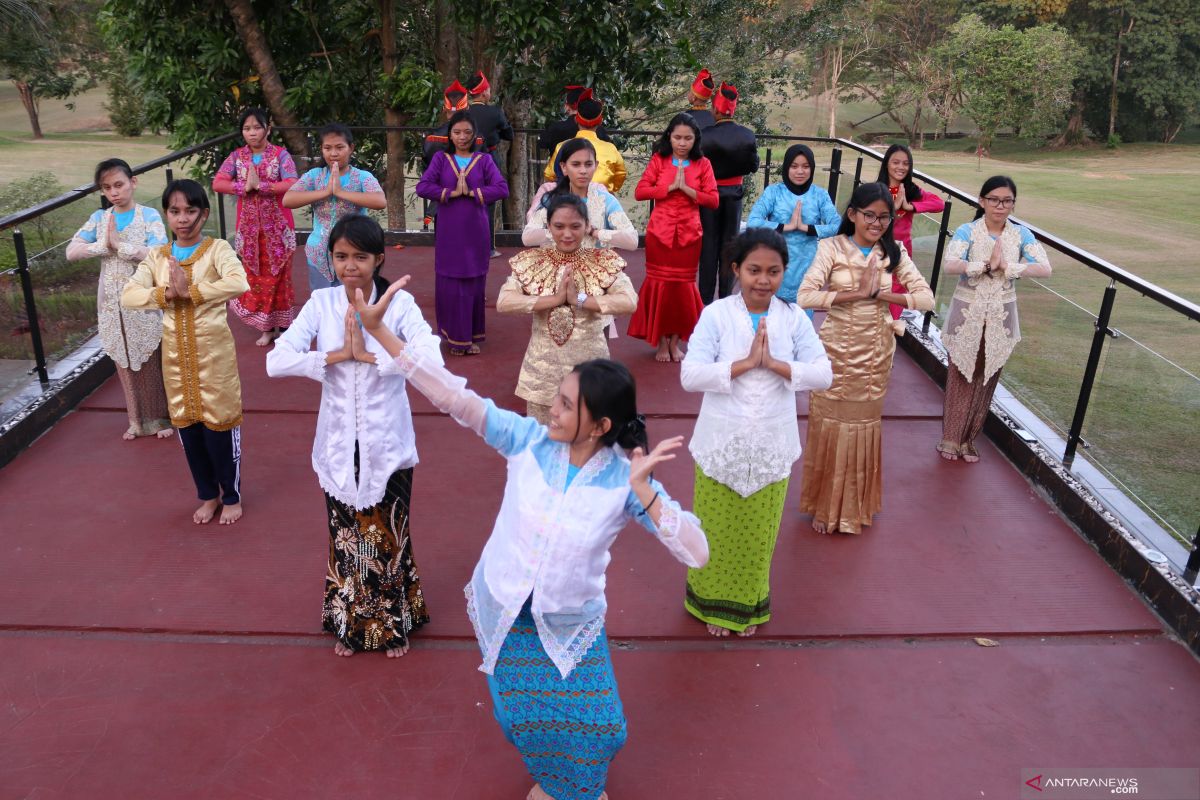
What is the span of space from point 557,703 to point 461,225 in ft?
13.8

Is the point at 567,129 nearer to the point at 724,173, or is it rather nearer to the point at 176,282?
the point at 724,173

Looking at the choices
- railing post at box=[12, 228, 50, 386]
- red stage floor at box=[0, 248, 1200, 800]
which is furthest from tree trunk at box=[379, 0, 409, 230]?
red stage floor at box=[0, 248, 1200, 800]

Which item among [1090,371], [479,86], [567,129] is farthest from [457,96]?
[1090,371]

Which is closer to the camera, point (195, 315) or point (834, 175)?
point (195, 315)

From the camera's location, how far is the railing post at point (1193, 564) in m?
3.94

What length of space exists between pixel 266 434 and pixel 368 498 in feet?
7.55

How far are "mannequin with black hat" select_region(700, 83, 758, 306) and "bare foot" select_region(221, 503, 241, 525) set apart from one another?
328 centimetres

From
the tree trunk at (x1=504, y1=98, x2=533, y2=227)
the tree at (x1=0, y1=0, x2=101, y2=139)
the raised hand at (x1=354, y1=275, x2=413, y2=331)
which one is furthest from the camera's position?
the tree at (x1=0, y1=0, x2=101, y2=139)

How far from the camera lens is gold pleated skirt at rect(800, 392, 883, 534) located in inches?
176

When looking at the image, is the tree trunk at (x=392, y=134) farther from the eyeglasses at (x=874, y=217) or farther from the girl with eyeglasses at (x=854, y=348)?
the eyeglasses at (x=874, y=217)

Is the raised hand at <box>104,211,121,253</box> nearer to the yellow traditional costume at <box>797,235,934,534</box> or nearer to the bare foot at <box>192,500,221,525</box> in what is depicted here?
the bare foot at <box>192,500,221,525</box>

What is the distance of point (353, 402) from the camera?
330cm

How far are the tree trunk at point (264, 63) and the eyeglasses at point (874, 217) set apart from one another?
24.5 feet

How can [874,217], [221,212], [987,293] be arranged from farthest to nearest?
[221,212]
[987,293]
[874,217]
